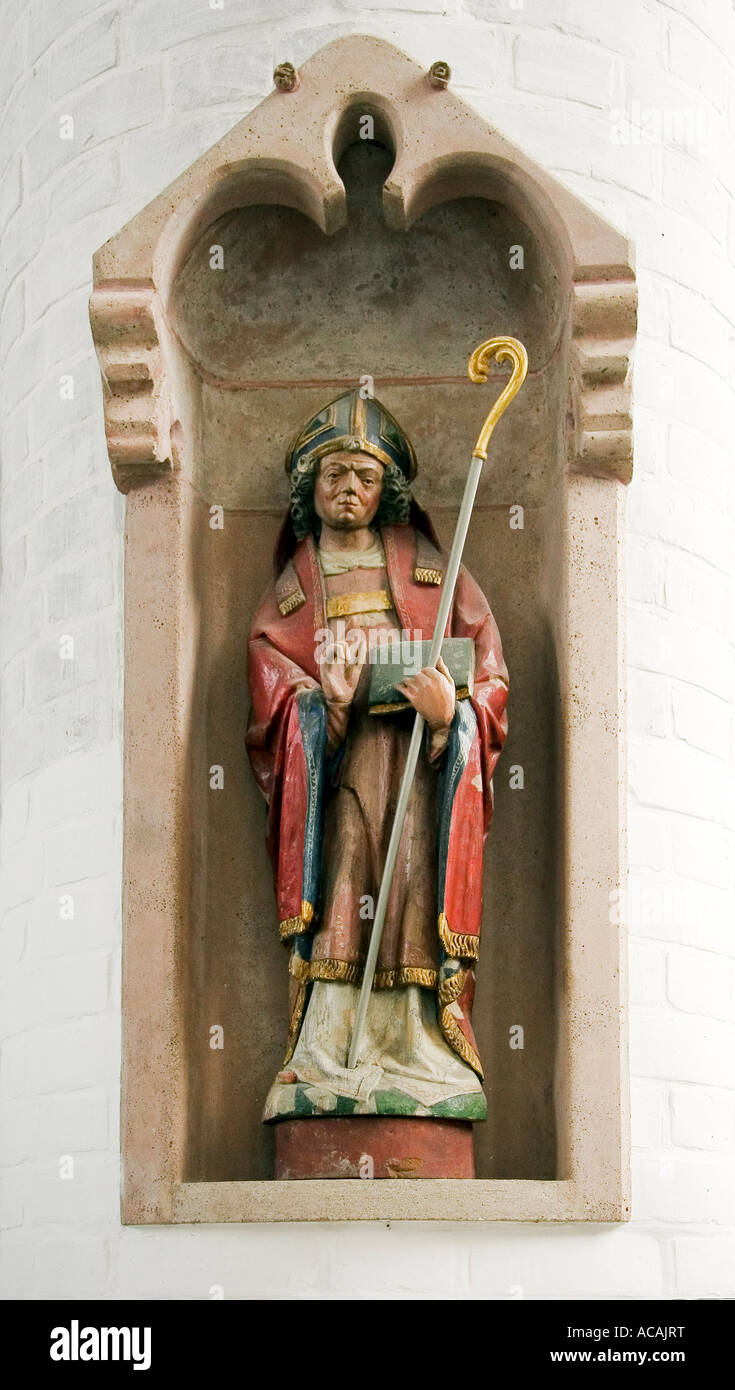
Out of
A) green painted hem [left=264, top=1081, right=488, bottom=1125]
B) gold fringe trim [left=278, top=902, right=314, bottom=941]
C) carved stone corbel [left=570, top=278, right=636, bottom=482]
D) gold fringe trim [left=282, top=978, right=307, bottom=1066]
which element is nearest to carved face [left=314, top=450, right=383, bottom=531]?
carved stone corbel [left=570, top=278, right=636, bottom=482]

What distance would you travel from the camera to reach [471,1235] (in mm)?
4504

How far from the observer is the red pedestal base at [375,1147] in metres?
4.48

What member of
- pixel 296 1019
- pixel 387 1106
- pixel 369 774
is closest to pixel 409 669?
pixel 369 774

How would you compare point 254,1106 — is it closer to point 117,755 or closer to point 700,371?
point 117,755

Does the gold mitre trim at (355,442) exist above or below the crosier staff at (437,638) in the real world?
above

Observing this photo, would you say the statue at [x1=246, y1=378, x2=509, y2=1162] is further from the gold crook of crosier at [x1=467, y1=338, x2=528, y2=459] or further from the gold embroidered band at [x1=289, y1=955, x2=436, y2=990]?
the gold crook of crosier at [x1=467, y1=338, x2=528, y2=459]

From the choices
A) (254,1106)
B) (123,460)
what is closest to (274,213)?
(123,460)

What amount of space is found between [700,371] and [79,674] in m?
1.26

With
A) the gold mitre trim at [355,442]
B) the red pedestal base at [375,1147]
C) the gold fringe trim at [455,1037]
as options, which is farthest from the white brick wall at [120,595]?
the gold mitre trim at [355,442]

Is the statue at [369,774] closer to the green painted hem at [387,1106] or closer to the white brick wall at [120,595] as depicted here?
the green painted hem at [387,1106]

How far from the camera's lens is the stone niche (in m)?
4.60

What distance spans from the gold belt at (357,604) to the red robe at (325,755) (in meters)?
0.02

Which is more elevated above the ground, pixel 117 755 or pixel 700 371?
pixel 700 371

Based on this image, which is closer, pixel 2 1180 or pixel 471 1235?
pixel 471 1235
